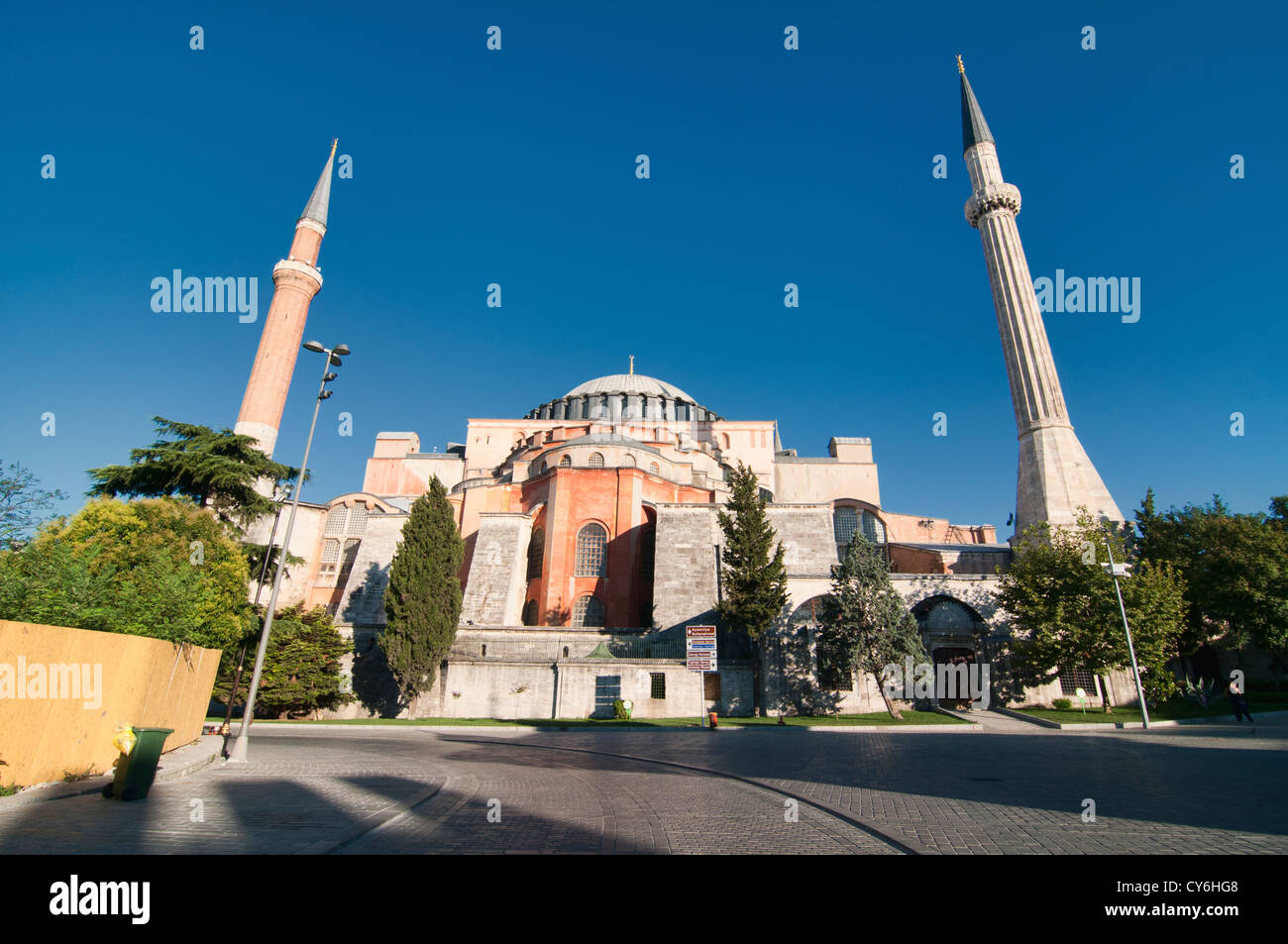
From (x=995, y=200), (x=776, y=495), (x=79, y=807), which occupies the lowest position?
(x=79, y=807)

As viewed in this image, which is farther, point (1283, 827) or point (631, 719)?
point (631, 719)

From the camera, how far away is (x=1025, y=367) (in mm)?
32688

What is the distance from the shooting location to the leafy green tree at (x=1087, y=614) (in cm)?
2148

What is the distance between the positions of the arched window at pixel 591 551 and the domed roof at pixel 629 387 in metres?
21.5

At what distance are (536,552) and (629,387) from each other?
23.9 m

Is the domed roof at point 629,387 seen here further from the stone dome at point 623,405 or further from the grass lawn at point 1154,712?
the grass lawn at point 1154,712

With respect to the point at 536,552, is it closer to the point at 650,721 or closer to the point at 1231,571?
the point at 650,721

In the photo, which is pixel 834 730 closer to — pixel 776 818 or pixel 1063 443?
pixel 776 818

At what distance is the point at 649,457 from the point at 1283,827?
30.9 m

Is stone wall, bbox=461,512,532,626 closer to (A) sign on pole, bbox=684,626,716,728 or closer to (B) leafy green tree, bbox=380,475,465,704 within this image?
(B) leafy green tree, bbox=380,475,465,704

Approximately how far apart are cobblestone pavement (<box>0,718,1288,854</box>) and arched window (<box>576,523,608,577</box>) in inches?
663
